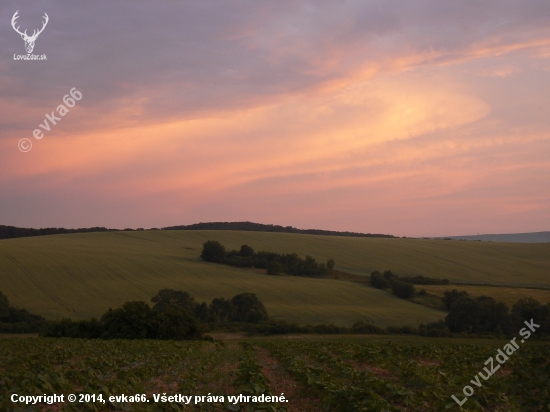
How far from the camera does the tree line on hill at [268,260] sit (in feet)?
315

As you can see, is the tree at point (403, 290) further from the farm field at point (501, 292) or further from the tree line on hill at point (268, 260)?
the tree line on hill at point (268, 260)

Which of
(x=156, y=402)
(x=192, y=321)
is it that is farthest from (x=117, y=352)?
(x=192, y=321)

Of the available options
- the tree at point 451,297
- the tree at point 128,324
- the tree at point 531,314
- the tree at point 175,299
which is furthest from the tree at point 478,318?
Result: the tree at point 128,324

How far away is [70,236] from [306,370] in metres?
118

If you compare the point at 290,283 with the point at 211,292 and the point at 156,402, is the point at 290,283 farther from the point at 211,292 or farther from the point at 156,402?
the point at 156,402

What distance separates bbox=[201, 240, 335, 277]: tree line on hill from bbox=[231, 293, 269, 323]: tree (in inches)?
1043

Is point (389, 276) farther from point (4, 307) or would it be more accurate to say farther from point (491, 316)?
point (4, 307)

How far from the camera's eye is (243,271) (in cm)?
9331

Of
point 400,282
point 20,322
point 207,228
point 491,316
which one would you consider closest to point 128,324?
point 20,322

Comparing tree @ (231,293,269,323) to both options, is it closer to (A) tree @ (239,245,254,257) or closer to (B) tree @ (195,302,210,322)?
(B) tree @ (195,302,210,322)

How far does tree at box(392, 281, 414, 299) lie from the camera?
79.9 m

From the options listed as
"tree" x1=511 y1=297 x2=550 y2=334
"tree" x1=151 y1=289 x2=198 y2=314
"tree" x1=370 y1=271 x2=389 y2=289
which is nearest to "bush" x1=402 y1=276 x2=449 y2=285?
"tree" x1=370 y1=271 x2=389 y2=289

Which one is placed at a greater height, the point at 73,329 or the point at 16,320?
the point at 73,329

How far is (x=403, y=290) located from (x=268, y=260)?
28.9 metres
